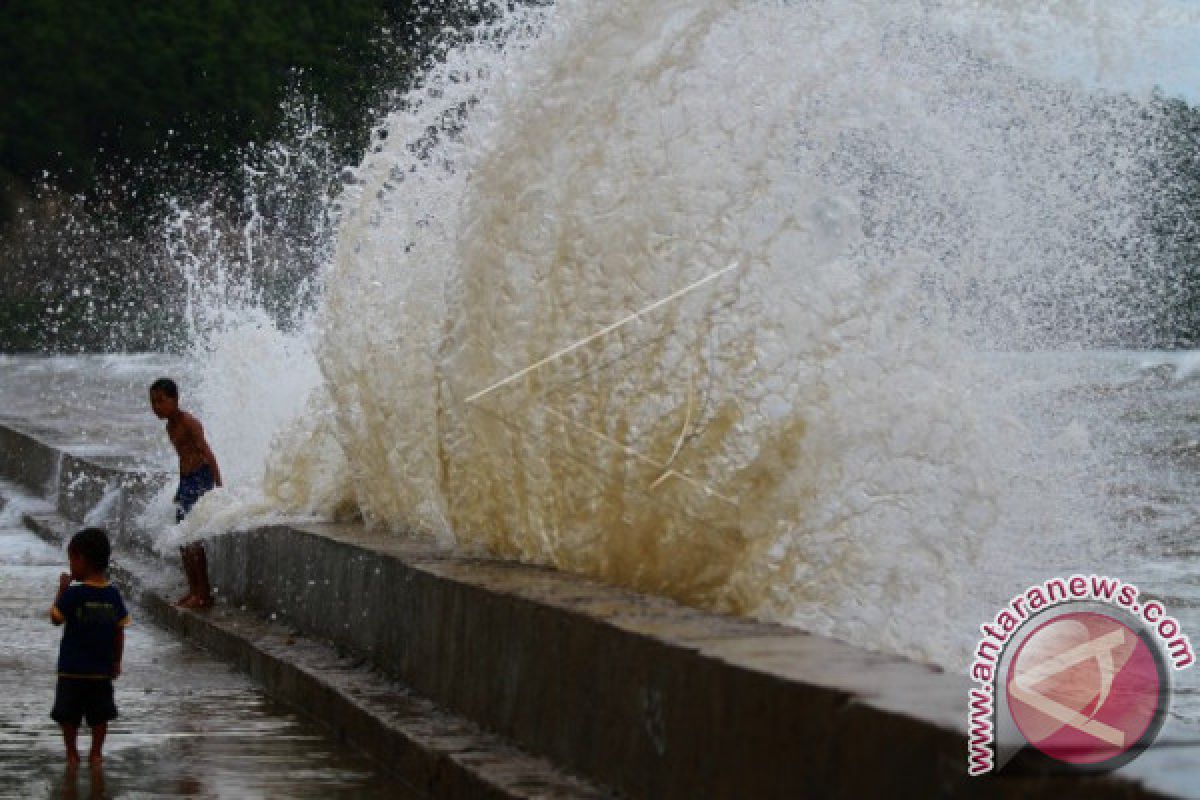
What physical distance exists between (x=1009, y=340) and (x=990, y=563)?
2.44 m

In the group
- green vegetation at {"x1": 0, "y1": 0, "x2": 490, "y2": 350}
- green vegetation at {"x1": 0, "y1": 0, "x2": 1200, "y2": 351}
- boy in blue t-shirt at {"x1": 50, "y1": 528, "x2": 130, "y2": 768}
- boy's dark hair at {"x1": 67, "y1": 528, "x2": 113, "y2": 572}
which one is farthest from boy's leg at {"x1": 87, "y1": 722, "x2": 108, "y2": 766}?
green vegetation at {"x1": 0, "y1": 0, "x2": 490, "y2": 350}

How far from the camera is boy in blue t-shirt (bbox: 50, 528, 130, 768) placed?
671 cm

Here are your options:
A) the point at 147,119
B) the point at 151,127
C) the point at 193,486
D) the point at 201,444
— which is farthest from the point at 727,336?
the point at 147,119

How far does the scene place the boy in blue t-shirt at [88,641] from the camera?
6.71 metres

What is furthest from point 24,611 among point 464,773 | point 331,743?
point 464,773

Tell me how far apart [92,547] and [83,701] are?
0.49 m

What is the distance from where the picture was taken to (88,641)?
687 cm

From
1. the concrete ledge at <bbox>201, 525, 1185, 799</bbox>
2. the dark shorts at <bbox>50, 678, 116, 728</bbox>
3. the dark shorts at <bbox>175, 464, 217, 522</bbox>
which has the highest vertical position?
the dark shorts at <bbox>175, 464, 217, 522</bbox>

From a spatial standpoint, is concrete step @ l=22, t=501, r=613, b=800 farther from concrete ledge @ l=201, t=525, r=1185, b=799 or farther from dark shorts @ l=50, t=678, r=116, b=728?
dark shorts @ l=50, t=678, r=116, b=728

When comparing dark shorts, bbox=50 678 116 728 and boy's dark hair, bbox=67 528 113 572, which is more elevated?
boy's dark hair, bbox=67 528 113 572

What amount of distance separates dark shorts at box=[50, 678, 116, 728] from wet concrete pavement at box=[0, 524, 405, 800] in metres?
0.13

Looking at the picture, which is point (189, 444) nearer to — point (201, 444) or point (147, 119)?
point (201, 444)

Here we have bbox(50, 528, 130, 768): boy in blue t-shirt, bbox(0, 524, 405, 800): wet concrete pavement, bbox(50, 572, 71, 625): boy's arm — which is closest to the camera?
bbox(0, 524, 405, 800): wet concrete pavement

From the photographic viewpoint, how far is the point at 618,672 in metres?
5.30
